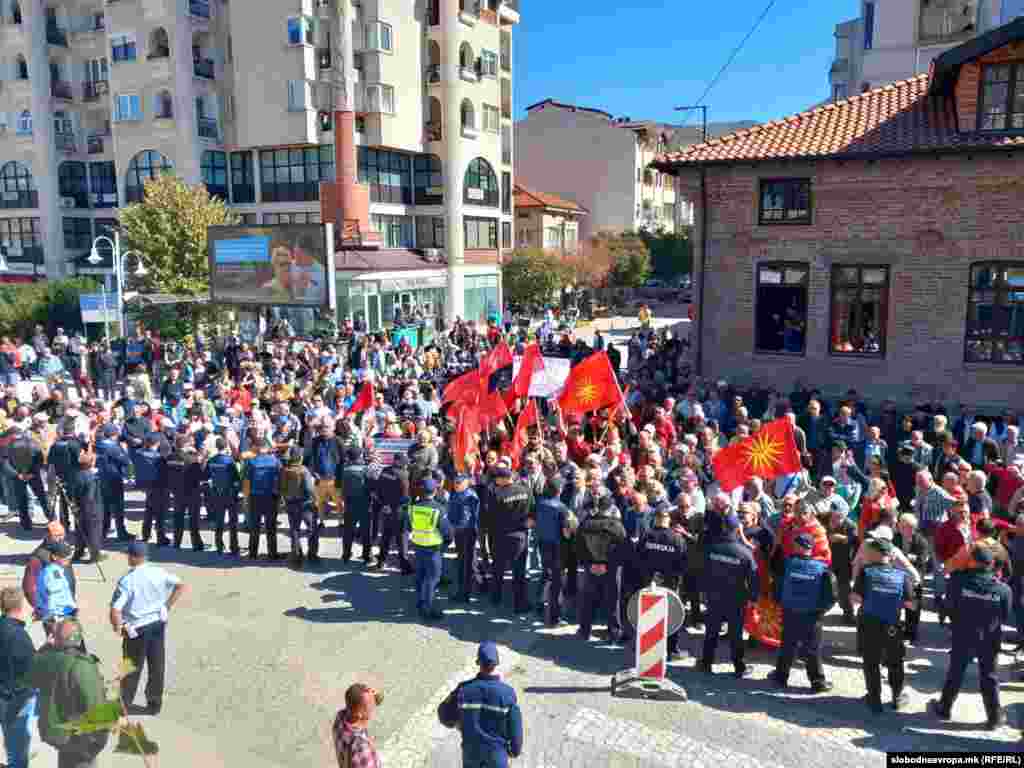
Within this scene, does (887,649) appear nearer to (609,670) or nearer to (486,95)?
(609,670)

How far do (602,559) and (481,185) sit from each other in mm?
39891

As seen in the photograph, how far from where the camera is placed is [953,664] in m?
7.12

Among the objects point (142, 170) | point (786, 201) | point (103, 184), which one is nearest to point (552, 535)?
point (786, 201)

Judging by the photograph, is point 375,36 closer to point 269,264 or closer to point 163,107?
point 163,107

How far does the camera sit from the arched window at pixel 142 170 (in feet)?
136

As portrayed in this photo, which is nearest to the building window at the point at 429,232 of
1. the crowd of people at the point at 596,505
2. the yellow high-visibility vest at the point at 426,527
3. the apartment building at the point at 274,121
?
the apartment building at the point at 274,121

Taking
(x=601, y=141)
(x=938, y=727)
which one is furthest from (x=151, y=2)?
(x=938, y=727)

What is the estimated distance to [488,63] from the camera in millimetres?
45625

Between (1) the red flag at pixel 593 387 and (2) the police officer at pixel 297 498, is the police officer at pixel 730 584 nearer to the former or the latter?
(1) the red flag at pixel 593 387

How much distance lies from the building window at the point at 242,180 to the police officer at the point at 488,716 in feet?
133

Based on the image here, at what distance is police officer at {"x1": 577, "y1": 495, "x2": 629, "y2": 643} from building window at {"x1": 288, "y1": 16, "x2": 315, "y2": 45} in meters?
36.1

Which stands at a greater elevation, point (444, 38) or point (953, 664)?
point (444, 38)

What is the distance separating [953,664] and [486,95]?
140 feet

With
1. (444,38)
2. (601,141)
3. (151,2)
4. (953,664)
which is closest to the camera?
(953,664)
